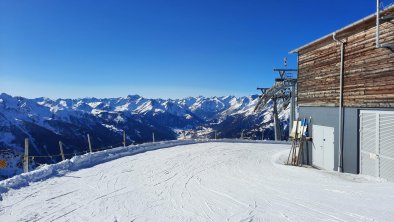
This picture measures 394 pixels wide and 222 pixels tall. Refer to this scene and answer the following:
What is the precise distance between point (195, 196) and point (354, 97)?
28.8 feet

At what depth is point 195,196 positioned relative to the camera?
997 cm

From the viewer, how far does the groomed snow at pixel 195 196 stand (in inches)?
310

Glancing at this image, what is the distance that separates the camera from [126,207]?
8797 millimetres

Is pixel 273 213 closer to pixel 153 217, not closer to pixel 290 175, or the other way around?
pixel 153 217

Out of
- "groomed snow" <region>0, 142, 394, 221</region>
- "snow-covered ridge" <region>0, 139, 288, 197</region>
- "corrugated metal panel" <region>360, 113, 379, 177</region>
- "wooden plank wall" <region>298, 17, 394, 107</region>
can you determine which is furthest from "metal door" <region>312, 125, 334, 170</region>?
"snow-covered ridge" <region>0, 139, 288, 197</region>

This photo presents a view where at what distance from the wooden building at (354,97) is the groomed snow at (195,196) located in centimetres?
131

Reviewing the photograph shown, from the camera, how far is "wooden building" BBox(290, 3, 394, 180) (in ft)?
40.3

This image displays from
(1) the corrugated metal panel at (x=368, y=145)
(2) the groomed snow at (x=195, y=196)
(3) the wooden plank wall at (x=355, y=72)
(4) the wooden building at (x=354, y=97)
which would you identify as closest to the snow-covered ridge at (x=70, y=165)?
(2) the groomed snow at (x=195, y=196)

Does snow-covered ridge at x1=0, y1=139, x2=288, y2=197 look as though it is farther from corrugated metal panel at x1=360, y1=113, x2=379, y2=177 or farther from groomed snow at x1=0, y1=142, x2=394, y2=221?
corrugated metal panel at x1=360, y1=113, x2=379, y2=177

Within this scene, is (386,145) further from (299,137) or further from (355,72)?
(299,137)

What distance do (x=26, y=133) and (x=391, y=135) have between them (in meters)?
204

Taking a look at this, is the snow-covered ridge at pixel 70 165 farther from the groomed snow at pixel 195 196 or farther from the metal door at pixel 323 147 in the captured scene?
the metal door at pixel 323 147

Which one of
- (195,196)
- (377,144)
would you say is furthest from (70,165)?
(377,144)

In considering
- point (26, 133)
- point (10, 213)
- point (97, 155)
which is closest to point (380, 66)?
point (10, 213)
